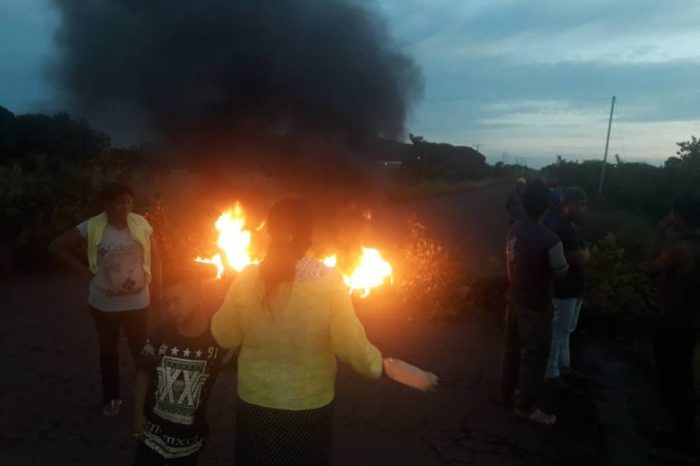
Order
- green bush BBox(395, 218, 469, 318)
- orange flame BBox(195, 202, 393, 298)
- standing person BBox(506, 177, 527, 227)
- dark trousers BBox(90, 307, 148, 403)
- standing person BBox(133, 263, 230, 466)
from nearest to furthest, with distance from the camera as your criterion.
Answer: standing person BBox(133, 263, 230, 466) < dark trousers BBox(90, 307, 148, 403) < orange flame BBox(195, 202, 393, 298) < green bush BBox(395, 218, 469, 318) < standing person BBox(506, 177, 527, 227)

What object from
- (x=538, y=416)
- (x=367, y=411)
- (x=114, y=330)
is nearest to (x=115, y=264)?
(x=114, y=330)

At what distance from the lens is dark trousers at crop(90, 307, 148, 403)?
4.83 meters

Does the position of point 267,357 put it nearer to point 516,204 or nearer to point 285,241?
point 285,241

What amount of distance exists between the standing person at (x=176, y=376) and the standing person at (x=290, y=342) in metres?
0.20

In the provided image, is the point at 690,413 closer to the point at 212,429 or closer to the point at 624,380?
the point at 624,380

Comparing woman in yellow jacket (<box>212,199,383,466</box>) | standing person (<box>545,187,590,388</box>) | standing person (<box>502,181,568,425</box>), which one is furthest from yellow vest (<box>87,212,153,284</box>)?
standing person (<box>545,187,590,388</box>)

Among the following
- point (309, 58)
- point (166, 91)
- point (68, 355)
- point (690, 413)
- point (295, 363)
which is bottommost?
point (68, 355)

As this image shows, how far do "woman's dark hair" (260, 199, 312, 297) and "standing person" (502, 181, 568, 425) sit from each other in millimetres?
2778

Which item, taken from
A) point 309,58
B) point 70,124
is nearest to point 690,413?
point 309,58

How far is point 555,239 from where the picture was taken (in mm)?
4996

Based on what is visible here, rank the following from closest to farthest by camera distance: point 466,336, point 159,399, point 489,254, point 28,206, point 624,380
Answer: point 159,399, point 624,380, point 466,336, point 28,206, point 489,254

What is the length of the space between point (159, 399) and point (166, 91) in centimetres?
979

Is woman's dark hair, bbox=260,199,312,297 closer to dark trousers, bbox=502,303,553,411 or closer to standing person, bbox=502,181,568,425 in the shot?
standing person, bbox=502,181,568,425

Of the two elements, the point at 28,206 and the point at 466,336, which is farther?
the point at 28,206
